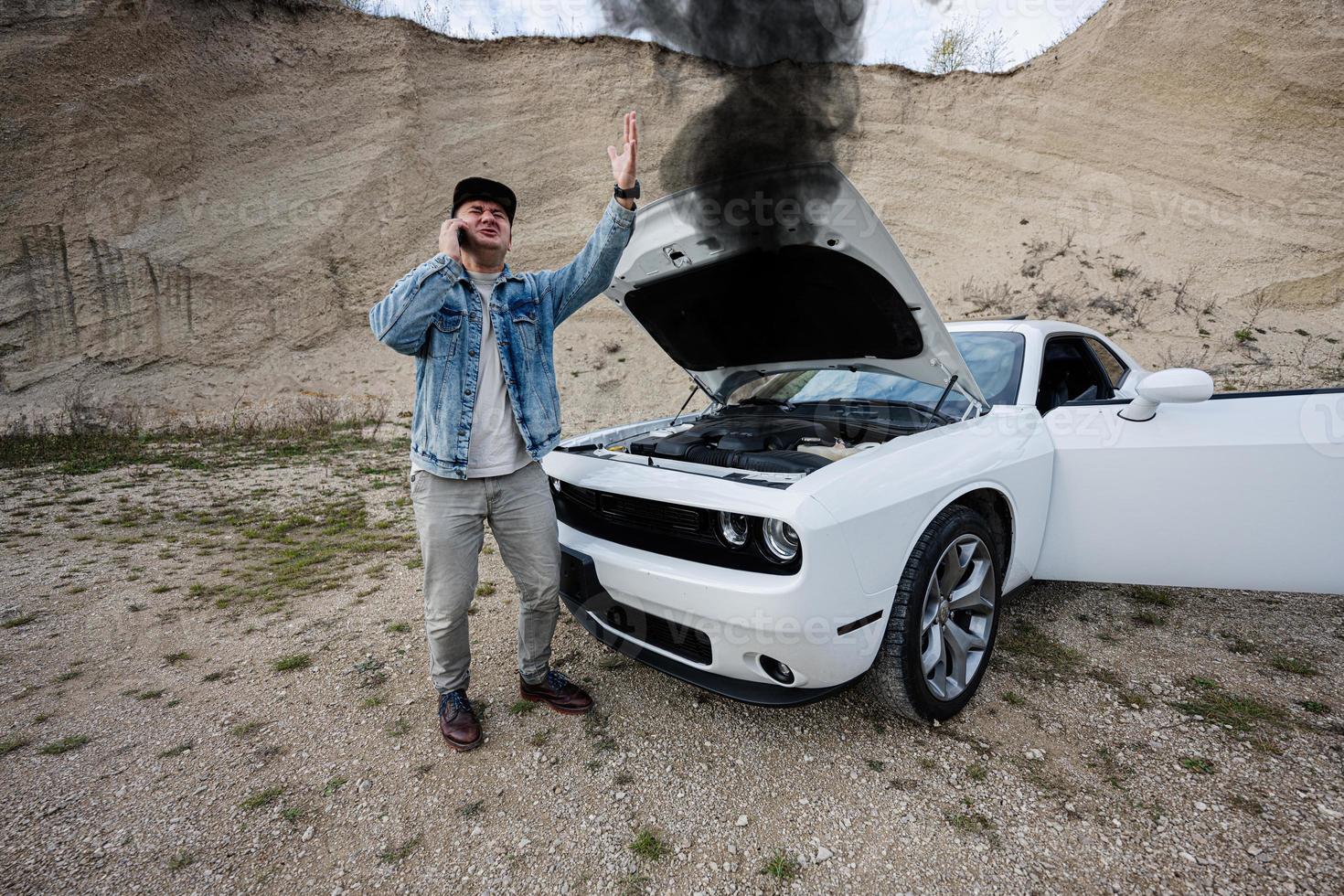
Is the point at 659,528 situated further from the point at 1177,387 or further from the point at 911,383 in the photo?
the point at 1177,387

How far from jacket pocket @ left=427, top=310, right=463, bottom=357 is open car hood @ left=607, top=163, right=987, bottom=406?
1.01 meters

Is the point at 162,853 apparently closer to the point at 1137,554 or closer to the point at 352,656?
the point at 352,656

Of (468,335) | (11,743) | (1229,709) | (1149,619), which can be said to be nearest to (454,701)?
(468,335)

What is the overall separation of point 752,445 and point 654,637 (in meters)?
0.95

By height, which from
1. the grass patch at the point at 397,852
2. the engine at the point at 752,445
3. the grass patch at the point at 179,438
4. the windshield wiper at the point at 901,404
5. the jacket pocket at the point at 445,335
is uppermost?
the jacket pocket at the point at 445,335

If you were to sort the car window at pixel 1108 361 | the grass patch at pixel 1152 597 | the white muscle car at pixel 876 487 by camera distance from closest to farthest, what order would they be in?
the white muscle car at pixel 876 487, the grass patch at pixel 1152 597, the car window at pixel 1108 361

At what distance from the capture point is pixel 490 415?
2201mm

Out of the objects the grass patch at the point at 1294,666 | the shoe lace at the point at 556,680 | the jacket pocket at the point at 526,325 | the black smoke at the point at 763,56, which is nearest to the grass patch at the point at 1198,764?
the grass patch at the point at 1294,666

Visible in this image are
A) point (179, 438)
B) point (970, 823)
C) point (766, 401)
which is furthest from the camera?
point (179, 438)

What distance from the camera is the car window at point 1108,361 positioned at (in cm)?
358

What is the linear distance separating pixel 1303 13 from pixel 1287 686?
1916cm

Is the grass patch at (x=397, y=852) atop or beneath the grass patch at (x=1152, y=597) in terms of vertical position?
beneath

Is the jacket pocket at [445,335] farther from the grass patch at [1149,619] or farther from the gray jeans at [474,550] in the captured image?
the grass patch at [1149,619]

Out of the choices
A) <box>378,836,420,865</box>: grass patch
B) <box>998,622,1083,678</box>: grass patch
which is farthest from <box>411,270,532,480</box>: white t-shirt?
<box>998,622,1083,678</box>: grass patch
